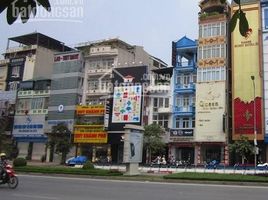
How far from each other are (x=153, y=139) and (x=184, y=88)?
7876mm

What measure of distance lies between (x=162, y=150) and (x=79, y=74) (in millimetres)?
16269

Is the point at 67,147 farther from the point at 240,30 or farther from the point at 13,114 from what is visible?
the point at 240,30

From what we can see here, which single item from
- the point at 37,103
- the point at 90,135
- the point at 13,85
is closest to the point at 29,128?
the point at 37,103

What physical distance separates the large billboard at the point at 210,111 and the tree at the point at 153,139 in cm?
417

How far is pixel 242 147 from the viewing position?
144 ft

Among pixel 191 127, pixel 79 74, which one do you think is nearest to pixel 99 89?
pixel 79 74

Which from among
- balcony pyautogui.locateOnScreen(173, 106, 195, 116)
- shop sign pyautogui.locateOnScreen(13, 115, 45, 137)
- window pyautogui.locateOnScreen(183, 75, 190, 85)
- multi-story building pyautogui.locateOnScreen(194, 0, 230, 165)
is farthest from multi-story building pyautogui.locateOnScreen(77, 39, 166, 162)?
multi-story building pyautogui.locateOnScreen(194, 0, 230, 165)

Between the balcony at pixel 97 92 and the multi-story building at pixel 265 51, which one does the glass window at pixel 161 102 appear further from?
the multi-story building at pixel 265 51

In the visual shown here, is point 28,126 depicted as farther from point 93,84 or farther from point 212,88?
point 212,88

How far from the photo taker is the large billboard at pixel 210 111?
159 feet

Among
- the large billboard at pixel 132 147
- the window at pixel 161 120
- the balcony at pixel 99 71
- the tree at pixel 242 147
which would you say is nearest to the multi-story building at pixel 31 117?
the balcony at pixel 99 71

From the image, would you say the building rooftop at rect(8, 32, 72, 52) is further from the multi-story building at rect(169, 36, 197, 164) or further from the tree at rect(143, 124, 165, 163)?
the tree at rect(143, 124, 165, 163)

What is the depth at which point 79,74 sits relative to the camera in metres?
58.2

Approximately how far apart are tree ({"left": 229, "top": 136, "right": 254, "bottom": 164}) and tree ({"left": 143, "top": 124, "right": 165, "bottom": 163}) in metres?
7.87
